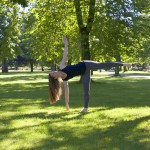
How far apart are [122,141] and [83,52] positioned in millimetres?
21900

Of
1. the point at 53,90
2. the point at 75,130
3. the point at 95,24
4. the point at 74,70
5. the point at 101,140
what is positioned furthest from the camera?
the point at 95,24

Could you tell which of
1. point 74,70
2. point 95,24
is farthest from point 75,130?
point 95,24

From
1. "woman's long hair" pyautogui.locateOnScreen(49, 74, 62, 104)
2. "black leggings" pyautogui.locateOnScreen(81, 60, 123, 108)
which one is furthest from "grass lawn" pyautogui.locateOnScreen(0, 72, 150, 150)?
"black leggings" pyautogui.locateOnScreen(81, 60, 123, 108)

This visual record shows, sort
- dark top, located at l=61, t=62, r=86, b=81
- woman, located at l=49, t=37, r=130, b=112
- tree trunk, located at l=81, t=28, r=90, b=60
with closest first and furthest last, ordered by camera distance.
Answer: woman, located at l=49, t=37, r=130, b=112, dark top, located at l=61, t=62, r=86, b=81, tree trunk, located at l=81, t=28, r=90, b=60

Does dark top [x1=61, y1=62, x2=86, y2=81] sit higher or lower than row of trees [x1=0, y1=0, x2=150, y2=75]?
lower

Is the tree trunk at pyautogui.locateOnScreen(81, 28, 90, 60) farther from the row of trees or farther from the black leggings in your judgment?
the black leggings

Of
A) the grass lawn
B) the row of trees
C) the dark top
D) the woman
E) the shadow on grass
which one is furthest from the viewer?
the row of trees

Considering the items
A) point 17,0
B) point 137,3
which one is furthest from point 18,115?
point 137,3

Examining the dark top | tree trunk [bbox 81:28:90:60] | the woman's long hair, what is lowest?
the woman's long hair

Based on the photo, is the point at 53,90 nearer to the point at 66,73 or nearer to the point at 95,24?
the point at 66,73

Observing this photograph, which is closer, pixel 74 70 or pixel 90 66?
pixel 74 70

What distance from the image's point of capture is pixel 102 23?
27.2 m

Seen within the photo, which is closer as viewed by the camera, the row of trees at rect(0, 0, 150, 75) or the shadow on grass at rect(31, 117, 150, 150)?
the shadow on grass at rect(31, 117, 150, 150)

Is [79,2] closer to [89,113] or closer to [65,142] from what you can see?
[89,113]
